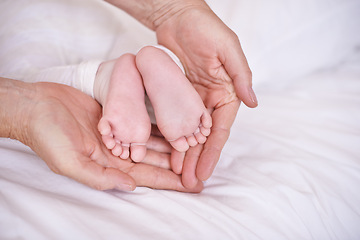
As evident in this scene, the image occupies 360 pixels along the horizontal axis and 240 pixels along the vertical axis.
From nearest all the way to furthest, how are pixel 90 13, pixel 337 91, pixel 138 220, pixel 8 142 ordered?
pixel 138 220 < pixel 8 142 < pixel 337 91 < pixel 90 13

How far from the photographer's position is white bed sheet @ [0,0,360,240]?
0.61 metres

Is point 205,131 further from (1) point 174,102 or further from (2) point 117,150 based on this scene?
(2) point 117,150

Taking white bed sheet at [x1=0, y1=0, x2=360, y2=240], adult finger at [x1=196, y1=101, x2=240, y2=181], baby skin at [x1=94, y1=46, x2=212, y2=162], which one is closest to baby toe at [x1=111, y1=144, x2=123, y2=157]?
baby skin at [x1=94, y1=46, x2=212, y2=162]

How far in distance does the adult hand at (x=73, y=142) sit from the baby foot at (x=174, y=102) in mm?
113

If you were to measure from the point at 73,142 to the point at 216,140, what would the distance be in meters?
0.41

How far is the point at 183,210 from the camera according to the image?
692mm

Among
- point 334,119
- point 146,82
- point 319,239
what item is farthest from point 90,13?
point 319,239

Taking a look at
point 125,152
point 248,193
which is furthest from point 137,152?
point 248,193

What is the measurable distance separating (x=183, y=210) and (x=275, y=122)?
52 centimetres

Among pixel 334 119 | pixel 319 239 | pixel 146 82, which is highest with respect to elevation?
pixel 146 82

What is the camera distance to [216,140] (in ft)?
2.83

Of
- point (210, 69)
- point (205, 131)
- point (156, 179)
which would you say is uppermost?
point (210, 69)

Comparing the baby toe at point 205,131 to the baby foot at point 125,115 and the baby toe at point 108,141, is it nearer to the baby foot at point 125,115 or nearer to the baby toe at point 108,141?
the baby foot at point 125,115

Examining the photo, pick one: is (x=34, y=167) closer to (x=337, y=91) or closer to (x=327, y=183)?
(x=327, y=183)
